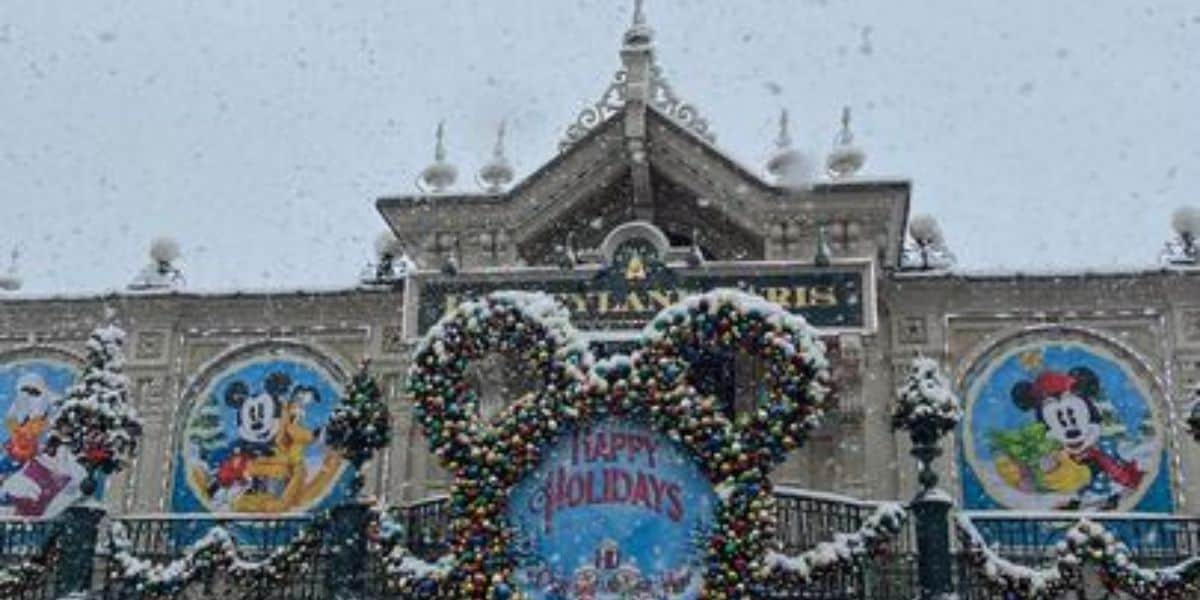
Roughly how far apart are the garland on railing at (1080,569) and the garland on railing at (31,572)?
10877 mm

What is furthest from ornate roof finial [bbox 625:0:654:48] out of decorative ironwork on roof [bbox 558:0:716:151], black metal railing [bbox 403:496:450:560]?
black metal railing [bbox 403:496:450:560]

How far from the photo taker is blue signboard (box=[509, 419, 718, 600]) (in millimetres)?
16328

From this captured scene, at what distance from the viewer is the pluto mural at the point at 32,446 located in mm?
22062

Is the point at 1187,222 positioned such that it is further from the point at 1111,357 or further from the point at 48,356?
the point at 48,356

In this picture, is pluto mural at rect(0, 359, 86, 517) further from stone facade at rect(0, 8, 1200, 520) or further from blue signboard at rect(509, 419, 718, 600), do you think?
blue signboard at rect(509, 419, 718, 600)

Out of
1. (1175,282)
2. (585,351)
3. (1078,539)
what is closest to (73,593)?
(585,351)

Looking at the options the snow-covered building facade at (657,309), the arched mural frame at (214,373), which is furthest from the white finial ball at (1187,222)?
the arched mural frame at (214,373)

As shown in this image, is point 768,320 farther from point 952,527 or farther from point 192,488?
point 192,488

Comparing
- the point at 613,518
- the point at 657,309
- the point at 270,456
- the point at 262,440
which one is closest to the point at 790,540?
the point at 613,518

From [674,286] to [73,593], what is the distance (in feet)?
26.2

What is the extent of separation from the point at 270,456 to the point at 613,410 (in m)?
7.00

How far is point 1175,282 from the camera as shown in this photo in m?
20.3

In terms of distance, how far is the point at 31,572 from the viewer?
62.4ft

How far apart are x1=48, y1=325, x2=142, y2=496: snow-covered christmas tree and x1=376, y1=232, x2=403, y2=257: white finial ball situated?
17.0 feet
